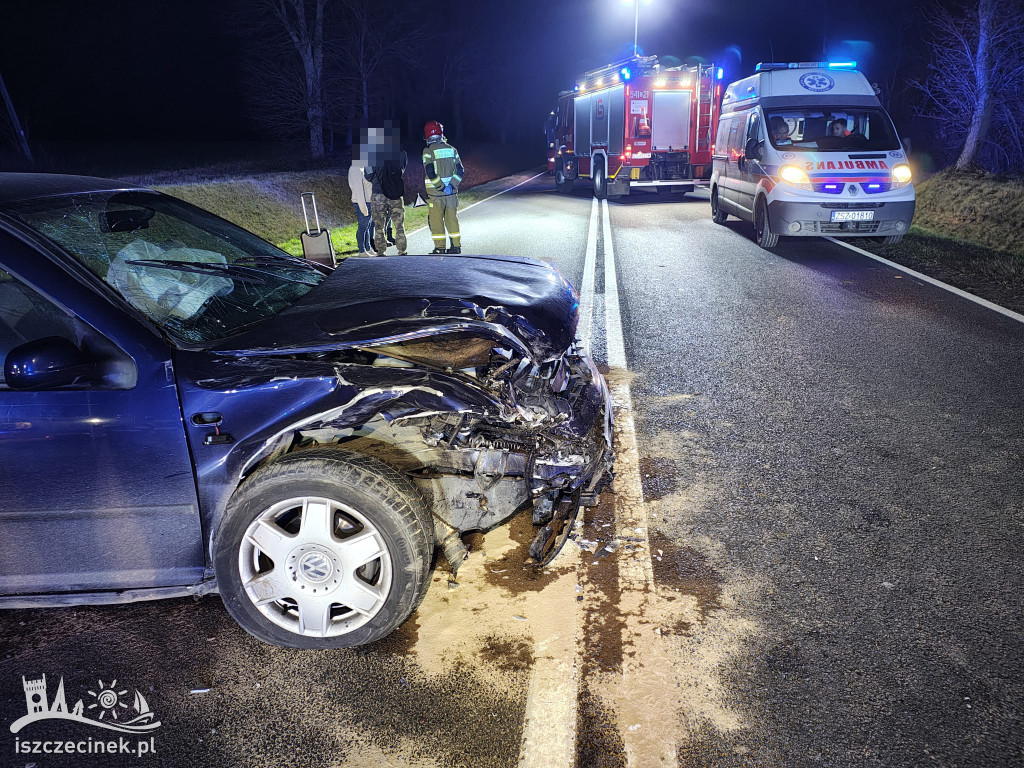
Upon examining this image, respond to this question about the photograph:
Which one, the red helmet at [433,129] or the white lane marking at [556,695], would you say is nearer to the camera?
the white lane marking at [556,695]

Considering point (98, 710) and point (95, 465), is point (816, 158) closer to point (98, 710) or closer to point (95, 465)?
point (95, 465)

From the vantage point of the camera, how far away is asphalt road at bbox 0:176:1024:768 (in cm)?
216

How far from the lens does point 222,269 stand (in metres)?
3.36

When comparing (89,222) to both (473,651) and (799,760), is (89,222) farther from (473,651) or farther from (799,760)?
(799,760)

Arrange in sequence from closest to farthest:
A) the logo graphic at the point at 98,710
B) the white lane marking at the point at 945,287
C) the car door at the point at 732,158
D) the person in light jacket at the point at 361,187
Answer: the logo graphic at the point at 98,710 < the white lane marking at the point at 945,287 < the person in light jacket at the point at 361,187 < the car door at the point at 732,158

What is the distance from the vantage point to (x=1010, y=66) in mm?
14336

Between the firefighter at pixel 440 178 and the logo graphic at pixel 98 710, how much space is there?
8.44 meters

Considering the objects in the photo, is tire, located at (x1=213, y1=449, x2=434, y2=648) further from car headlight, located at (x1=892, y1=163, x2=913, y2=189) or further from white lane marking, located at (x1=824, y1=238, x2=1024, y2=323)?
car headlight, located at (x1=892, y1=163, x2=913, y2=189)

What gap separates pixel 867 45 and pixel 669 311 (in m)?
36.7

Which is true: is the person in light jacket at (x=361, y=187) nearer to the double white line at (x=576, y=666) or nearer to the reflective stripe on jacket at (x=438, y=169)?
the reflective stripe on jacket at (x=438, y=169)

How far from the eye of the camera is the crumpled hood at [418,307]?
104 inches

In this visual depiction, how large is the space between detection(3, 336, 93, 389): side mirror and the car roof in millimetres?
755

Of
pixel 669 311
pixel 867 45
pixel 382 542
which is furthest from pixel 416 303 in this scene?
pixel 867 45

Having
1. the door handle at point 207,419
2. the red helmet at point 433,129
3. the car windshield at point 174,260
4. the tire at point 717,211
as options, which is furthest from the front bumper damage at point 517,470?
the tire at point 717,211
